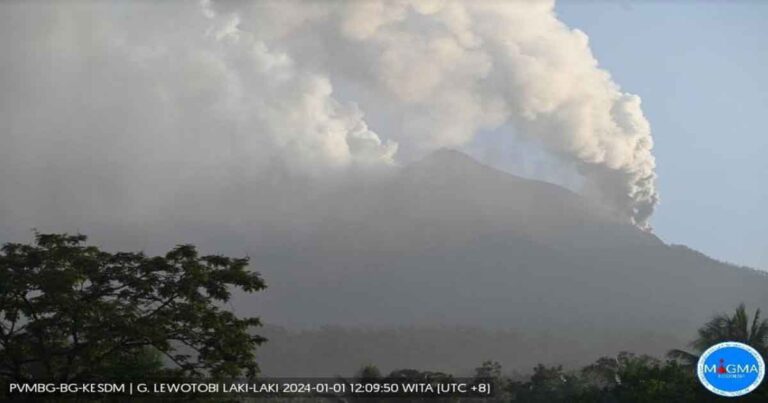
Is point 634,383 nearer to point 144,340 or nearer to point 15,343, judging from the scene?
point 144,340

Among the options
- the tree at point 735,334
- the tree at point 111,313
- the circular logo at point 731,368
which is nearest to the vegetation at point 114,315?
the tree at point 111,313

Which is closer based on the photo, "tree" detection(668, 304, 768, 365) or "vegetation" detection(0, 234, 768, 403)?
"vegetation" detection(0, 234, 768, 403)

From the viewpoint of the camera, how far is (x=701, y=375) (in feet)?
90.8

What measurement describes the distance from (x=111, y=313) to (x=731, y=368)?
62.1 ft

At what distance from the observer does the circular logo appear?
86.7ft

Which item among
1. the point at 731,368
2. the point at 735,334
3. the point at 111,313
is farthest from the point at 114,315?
the point at 735,334

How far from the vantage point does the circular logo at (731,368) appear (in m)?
26.4

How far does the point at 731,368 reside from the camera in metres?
26.5

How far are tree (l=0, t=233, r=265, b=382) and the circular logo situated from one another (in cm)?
1432

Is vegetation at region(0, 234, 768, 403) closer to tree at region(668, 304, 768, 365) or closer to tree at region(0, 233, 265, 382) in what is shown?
tree at region(0, 233, 265, 382)

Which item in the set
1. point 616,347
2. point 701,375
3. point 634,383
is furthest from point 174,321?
point 616,347

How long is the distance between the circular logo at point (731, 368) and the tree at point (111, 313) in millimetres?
14319

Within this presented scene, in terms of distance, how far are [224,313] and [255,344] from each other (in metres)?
1.57

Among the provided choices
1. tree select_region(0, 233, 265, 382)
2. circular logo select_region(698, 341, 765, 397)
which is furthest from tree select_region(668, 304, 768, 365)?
tree select_region(0, 233, 265, 382)
